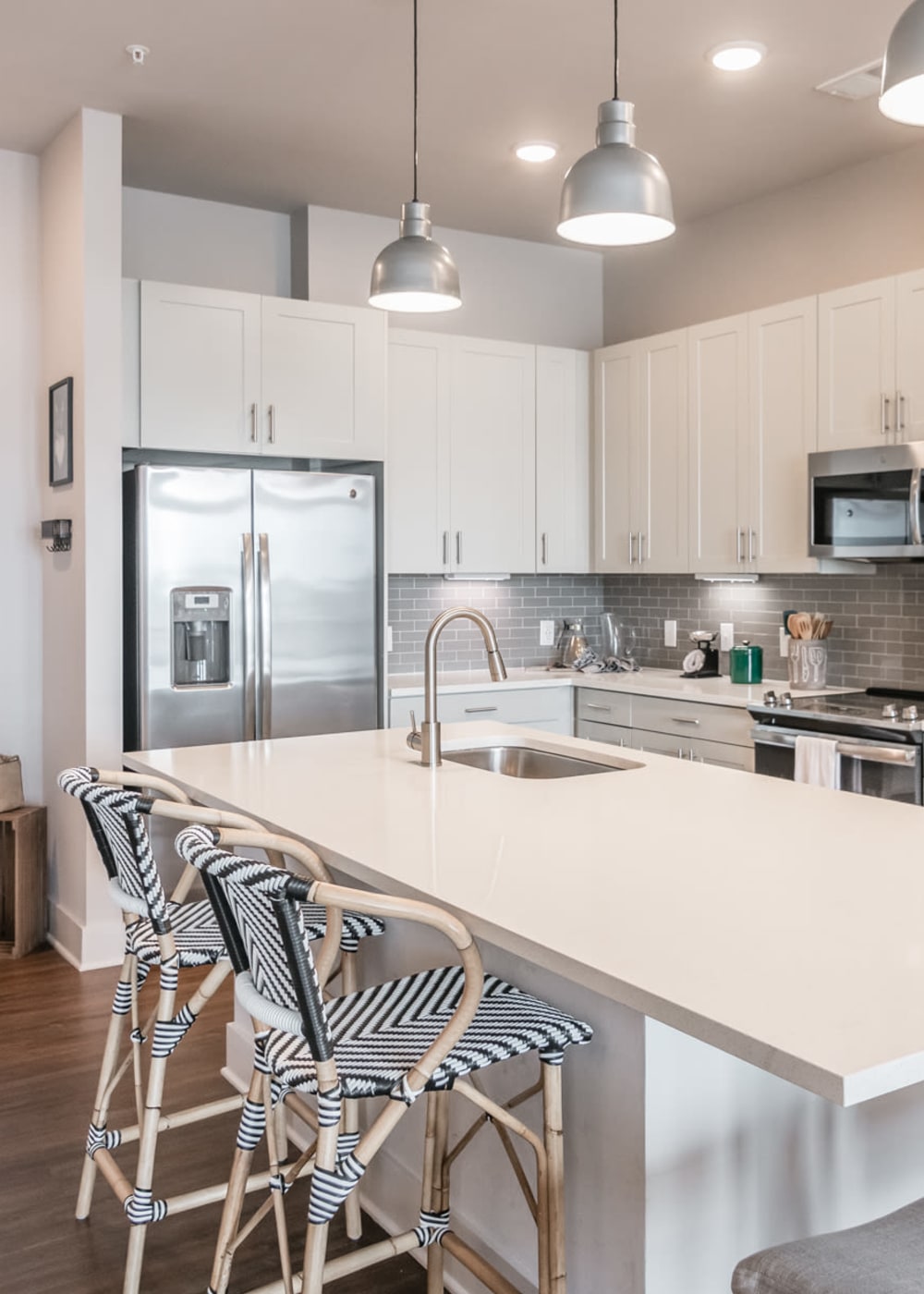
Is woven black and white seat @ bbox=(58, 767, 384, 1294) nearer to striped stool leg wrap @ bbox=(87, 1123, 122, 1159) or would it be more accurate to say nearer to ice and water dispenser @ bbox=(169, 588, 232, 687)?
striped stool leg wrap @ bbox=(87, 1123, 122, 1159)

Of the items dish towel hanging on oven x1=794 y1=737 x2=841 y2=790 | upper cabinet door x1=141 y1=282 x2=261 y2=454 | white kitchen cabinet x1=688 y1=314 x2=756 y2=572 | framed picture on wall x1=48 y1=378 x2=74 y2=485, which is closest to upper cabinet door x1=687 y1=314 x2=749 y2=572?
white kitchen cabinet x1=688 y1=314 x2=756 y2=572

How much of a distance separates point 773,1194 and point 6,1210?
1680 mm

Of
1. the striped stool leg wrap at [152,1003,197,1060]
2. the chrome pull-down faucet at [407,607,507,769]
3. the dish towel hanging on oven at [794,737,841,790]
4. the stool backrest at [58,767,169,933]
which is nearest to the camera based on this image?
the stool backrest at [58,767,169,933]

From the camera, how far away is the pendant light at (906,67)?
173 cm

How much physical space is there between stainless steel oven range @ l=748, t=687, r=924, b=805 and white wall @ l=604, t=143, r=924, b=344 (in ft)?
5.50

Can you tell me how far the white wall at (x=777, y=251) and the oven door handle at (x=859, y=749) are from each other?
1825mm

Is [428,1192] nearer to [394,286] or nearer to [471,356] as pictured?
[394,286]

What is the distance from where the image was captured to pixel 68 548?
4.18m

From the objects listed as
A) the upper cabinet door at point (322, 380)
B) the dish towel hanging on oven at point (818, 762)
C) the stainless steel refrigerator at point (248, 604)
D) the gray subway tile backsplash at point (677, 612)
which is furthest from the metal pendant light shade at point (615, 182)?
the gray subway tile backsplash at point (677, 612)

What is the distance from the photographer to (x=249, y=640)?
4227 millimetres

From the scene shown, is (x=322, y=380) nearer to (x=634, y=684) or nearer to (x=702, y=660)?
(x=634, y=684)

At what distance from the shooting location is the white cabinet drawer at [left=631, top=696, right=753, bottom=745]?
4.28 metres

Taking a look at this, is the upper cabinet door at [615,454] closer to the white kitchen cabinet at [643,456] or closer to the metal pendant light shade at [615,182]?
the white kitchen cabinet at [643,456]

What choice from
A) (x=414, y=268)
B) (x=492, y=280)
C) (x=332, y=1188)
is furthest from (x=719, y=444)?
(x=332, y=1188)
